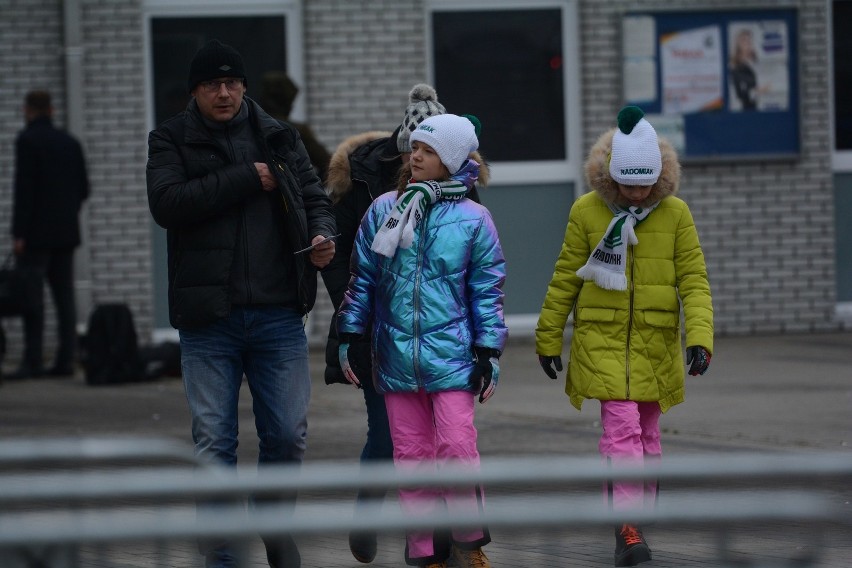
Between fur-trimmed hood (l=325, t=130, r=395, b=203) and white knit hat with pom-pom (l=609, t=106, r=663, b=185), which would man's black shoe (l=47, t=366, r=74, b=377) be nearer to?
fur-trimmed hood (l=325, t=130, r=395, b=203)

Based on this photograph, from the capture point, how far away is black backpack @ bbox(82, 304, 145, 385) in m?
11.3

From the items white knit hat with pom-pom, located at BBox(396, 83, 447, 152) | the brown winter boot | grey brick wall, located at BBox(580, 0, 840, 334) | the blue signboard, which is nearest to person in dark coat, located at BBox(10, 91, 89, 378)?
grey brick wall, located at BBox(580, 0, 840, 334)

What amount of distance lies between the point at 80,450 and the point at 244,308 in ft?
7.65

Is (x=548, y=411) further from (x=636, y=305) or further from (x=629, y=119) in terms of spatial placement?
(x=629, y=119)

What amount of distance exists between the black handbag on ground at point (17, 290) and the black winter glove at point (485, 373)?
21.3 ft

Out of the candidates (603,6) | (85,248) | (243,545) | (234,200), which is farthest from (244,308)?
(603,6)

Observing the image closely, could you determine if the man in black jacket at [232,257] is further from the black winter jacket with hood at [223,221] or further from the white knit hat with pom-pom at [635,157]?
the white knit hat with pom-pom at [635,157]

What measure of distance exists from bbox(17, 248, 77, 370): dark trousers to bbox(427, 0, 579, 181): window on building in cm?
339

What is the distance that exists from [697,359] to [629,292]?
0.35 m

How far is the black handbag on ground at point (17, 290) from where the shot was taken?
11.3 metres

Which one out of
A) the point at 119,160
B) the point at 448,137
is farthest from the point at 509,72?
the point at 448,137

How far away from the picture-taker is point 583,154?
13.3 meters

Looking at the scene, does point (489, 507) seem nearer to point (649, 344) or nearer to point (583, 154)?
point (649, 344)

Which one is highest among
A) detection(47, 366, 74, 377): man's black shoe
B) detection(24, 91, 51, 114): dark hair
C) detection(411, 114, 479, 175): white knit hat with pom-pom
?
detection(24, 91, 51, 114): dark hair
